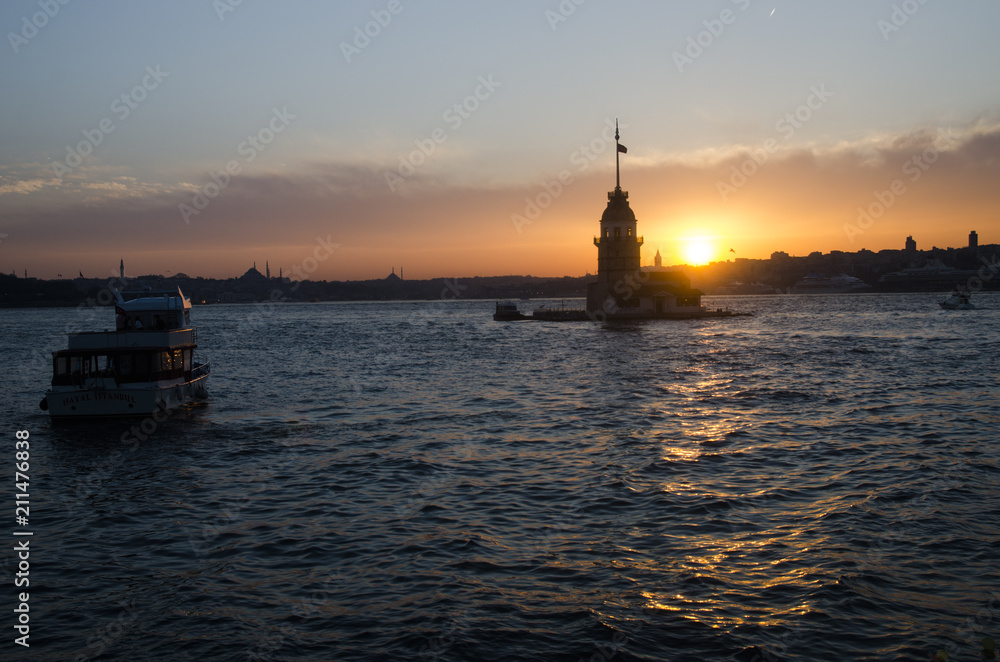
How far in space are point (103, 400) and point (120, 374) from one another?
1391mm

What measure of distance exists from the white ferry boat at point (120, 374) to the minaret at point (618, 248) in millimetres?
73843

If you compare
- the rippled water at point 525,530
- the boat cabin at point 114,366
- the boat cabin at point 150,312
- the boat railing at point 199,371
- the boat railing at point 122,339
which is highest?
the boat cabin at point 150,312

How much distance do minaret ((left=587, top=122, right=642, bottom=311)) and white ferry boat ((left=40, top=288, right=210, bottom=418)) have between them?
242ft

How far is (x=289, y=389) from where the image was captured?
39.0m

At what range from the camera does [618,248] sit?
99188mm

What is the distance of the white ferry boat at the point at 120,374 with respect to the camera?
2848 centimetres

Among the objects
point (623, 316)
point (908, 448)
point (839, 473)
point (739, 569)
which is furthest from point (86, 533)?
point (623, 316)

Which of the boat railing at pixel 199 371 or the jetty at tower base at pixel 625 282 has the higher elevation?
the jetty at tower base at pixel 625 282

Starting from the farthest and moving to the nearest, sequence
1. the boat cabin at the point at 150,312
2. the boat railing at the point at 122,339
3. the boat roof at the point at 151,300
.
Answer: the boat roof at the point at 151,300
the boat cabin at the point at 150,312
the boat railing at the point at 122,339

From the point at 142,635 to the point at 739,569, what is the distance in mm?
9096

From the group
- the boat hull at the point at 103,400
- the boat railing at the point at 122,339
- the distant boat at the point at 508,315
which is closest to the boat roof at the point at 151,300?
the boat railing at the point at 122,339

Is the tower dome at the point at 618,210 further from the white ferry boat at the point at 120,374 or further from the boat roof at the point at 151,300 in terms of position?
the white ferry boat at the point at 120,374

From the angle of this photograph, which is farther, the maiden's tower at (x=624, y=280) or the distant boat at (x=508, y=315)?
the distant boat at (x=508, y=315)

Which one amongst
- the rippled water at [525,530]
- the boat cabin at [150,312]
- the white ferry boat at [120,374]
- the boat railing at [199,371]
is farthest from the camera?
the boat railing at [199,371]
